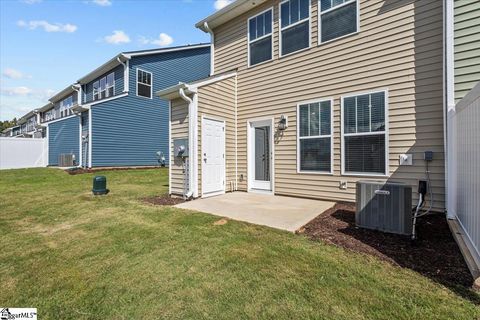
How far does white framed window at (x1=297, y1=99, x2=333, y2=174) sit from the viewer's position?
6.05 metres

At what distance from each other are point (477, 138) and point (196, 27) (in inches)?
339

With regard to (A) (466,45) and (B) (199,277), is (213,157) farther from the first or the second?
(A) (466,45)

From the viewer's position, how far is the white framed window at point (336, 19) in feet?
18.8

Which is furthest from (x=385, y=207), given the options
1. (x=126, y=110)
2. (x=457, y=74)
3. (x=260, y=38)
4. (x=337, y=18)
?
(x=126, y=110)

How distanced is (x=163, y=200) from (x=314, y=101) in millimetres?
4777

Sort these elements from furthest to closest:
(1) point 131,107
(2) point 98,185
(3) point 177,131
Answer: (1) point 131,107 < (2) point 98,185 < (3) point 177,131

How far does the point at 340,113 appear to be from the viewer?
5.84 m

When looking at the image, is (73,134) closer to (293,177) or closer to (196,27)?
(196,27)

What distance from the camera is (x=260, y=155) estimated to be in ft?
24.8

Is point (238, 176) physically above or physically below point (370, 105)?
below

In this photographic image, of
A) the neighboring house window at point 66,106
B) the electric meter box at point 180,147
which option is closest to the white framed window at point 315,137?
the electric meter box at point 180,147

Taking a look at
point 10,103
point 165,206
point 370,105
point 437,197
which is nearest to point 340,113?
point 370,105

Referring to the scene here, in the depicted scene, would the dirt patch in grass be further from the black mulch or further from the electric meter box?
the black mulch

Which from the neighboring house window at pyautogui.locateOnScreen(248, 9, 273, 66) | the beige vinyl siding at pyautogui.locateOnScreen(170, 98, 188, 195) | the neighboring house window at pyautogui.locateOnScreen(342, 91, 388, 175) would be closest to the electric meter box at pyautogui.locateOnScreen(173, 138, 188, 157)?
the beige vinyl siding at pyautogui.locateOnScreen(170, 98, 188, 195)
